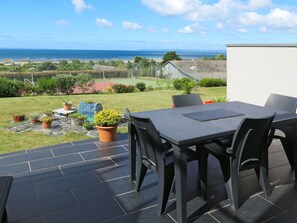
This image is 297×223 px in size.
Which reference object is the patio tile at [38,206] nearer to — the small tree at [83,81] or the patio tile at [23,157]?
the patio tile at [23,157]

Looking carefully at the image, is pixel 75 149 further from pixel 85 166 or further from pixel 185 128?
pixel 185 128

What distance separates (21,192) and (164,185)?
56.3 inches

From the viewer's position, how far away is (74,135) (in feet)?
16.1

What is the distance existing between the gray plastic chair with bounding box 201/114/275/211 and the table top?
12cm

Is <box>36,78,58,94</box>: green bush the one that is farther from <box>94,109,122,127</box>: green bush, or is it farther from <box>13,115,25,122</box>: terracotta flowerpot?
<box>94,109,122,127</box>: green bush

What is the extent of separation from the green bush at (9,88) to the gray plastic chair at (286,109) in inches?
425

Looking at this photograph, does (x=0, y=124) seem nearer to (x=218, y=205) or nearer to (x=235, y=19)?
(x=218, y=205)

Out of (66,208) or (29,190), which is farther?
(29,190)

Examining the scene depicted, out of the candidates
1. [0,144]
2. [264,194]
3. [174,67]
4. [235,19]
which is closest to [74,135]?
[0,144]

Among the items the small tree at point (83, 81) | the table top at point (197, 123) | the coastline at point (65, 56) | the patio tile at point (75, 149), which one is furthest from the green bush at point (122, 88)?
the coastline at point (65, 56)

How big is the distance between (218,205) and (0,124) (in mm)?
5479

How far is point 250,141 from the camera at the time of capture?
2.02 meters

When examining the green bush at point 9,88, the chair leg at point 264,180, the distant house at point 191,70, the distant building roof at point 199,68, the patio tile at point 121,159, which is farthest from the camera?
the distant building roof at point 199,68

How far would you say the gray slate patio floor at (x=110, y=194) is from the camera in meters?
2.04
